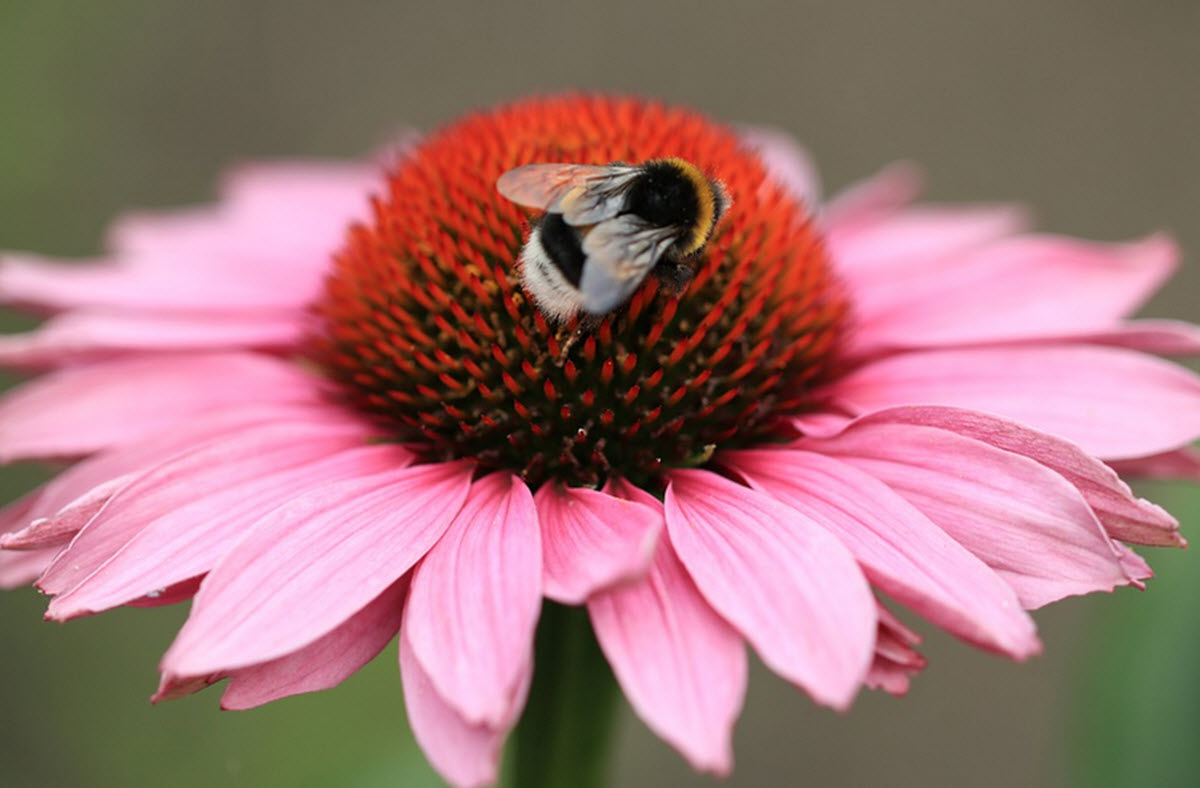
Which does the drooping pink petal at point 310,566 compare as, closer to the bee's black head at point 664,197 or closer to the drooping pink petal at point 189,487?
the drooping pink petal at point 189,487

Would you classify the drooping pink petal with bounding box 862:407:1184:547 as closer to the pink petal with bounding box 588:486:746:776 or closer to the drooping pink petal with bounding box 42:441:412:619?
the pink petal with bounding box 588:486:746:776

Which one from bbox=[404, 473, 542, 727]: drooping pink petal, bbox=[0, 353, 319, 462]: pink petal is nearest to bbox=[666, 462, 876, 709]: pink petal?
bbox=[404, 473, 542, 727]: drooping pink petal

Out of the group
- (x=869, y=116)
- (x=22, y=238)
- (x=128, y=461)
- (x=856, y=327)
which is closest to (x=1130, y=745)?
(x=856, y=327)

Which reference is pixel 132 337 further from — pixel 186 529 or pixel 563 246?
pixel 563 246

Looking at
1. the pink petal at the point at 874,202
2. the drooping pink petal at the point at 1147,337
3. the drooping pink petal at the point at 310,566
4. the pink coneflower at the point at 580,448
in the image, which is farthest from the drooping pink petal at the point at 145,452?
the pink petal at the point at 874,202

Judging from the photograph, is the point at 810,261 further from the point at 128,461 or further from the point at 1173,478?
the point at 128,461
